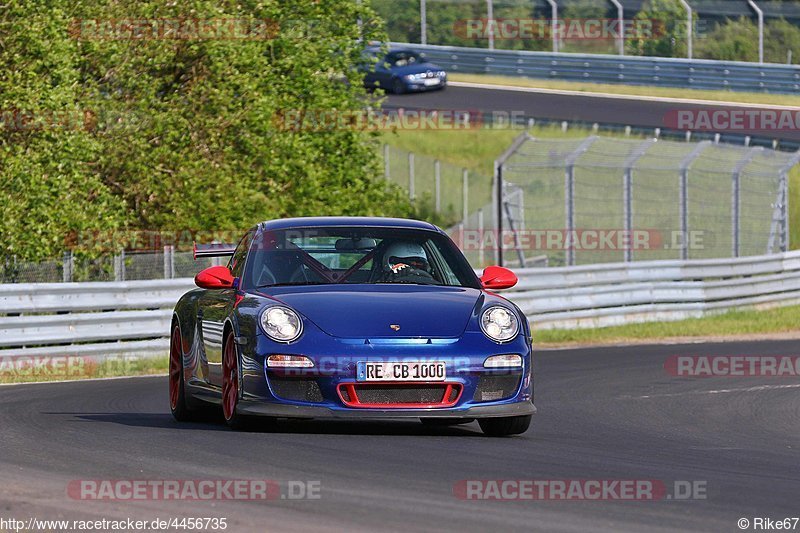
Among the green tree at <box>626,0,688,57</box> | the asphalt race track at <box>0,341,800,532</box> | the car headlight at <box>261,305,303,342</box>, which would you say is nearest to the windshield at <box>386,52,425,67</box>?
the green tree at <box>626,0,688,57</box>

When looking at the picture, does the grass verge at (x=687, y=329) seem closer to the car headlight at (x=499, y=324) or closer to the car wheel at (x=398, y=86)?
the car headlight at (x=499, y=324)

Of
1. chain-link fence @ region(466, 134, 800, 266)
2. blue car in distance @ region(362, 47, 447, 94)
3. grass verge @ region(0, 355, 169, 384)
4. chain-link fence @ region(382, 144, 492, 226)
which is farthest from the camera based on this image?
blue car in distance @ region(362, 47, 447, 94)

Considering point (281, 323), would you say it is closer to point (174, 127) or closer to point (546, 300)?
point (546, 300)

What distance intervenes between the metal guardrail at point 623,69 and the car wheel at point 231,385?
34.1m

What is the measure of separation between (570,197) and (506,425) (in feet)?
50.4

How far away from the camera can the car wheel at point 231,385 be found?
361 inches

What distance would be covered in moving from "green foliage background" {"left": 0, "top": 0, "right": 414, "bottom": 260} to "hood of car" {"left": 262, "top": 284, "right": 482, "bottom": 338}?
35.6ft

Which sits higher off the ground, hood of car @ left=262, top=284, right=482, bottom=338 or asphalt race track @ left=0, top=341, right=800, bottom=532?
hood of car @ left=262, top=284, right=482, bottom=338

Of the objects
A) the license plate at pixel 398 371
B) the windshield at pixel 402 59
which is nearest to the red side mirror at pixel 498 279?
the license plate at pixel 398 371

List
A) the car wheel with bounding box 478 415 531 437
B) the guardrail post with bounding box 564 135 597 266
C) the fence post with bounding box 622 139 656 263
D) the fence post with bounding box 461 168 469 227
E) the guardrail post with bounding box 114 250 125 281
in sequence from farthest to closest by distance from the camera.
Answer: the fence post with bounding box 461 168 469 227, the fence post with bounding box 622 139 656 263, the guardrail post with bounding box 564 135 597 266, the guardrail post with bounding box 114 250 125 281, the car wheel with bounding box 478 415 531 437

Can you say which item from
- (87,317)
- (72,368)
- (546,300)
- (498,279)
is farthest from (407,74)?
(498,279)

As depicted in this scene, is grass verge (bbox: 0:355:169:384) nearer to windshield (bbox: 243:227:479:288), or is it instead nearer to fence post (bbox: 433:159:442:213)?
windshield (bbox: 243:227:479:288)

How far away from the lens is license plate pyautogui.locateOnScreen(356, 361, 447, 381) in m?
8.77

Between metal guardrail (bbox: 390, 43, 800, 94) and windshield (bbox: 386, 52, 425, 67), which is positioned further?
windshield (bbox: 386, 52, 425, 67)
